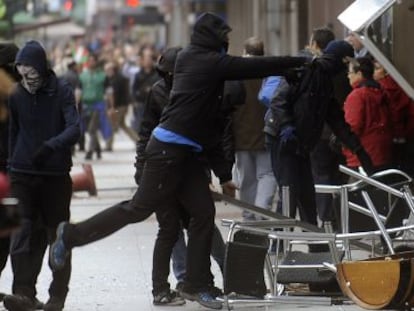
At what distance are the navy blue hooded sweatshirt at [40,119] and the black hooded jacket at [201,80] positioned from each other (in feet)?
2.30

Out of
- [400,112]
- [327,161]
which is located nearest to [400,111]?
[400,112]

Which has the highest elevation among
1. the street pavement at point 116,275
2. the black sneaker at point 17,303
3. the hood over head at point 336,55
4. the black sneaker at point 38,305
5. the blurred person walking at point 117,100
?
the hood over head at point 336,55

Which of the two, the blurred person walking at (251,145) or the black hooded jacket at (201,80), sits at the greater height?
the black hooded jacket at (201,80)

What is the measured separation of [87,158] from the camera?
1033 inches

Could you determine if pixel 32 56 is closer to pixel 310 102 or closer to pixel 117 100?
pixel 310 102

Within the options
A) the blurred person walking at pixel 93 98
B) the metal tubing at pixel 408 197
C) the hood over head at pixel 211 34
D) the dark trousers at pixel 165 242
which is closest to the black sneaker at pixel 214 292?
the dark trousers at pixel 165 242

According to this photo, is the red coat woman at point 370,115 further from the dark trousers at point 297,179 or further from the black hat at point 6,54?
the black hat at point 6,54

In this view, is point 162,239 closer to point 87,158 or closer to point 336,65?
point 336,65

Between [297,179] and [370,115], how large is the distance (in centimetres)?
142

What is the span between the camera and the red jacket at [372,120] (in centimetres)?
1265

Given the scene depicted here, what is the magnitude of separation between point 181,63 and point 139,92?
1703 cm

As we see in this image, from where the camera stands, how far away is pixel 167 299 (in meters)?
10.1

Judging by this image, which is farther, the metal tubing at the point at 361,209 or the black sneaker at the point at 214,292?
the metal tubing at the point at 361,209

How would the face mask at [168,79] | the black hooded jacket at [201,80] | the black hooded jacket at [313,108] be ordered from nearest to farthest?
the black hooded jacket at [201,80] < the face mask at [168,79] < the black hooded jacket at [313,108]
